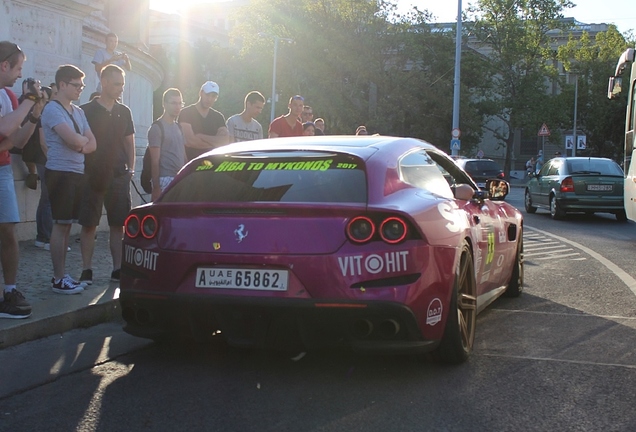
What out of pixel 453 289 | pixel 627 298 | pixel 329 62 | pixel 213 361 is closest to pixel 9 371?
pixel 213 361

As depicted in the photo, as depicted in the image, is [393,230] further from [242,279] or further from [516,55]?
[516,55]

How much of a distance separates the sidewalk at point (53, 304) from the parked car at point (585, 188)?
13.2 metres

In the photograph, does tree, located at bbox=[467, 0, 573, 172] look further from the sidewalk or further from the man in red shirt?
the sidewalk

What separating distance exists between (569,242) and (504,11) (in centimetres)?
4942

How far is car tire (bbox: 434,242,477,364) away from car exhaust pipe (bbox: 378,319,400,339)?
45 centimetres

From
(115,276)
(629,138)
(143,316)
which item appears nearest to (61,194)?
(115,276)

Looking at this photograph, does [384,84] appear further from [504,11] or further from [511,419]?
[511,419]

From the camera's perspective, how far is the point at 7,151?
237 inches

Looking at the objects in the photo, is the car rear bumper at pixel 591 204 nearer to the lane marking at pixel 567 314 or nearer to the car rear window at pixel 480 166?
the car rear window at pixel 480 166

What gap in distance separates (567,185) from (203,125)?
1233 cm

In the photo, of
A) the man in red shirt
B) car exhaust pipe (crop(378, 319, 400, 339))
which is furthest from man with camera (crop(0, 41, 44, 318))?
the man in red shirt

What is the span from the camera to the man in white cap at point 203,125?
950cm

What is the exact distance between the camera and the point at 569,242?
14.2 m

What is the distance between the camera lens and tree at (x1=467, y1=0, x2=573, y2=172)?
58781mm
